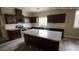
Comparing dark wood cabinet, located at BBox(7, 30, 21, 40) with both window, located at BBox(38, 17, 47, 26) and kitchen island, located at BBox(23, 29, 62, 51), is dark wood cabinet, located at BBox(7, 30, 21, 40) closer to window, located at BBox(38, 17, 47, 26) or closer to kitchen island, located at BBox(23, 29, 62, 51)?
kitchen island, located at BBox(23, 29, 62, 51)

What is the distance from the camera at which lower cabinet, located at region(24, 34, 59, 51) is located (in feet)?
3.97

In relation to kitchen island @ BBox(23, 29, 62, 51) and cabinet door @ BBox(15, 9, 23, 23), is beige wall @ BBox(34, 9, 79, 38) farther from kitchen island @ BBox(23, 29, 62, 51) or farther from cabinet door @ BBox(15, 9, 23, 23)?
cabinet door @ BBox(15, 9, 23, 23)

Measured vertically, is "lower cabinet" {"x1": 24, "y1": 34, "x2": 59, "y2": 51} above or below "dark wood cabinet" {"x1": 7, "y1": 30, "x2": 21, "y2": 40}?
below

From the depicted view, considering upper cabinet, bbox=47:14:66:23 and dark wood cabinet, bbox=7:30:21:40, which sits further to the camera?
dark wood cabinet, bbox=7:30:21:40

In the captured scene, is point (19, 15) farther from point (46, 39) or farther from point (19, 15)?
point (46, 39)

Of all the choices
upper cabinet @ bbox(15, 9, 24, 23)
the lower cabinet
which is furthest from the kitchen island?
upper cabinet @ bbox(15, 9, 24, 23)

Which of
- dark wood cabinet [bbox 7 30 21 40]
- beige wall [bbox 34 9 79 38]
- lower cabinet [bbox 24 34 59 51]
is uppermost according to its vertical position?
beige wall [bbox 34 9 79 38]

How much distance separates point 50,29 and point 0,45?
1.02 meters

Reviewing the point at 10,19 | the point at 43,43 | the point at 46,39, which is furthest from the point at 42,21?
the point at 10,19

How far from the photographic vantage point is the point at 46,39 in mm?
1287

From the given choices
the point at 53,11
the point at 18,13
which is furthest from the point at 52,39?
the point at 18,13

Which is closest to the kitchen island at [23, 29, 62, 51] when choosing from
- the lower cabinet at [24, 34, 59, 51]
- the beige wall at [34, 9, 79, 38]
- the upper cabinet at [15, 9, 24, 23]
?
the lower cabinet at [24, 34, 59, 51]

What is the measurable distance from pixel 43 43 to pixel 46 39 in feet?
0.53
